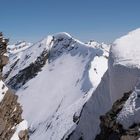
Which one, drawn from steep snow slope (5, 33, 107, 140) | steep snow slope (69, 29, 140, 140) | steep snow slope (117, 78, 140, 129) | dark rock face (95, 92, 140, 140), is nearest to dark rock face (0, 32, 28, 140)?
dark rock face (95, 92, 140, 140)

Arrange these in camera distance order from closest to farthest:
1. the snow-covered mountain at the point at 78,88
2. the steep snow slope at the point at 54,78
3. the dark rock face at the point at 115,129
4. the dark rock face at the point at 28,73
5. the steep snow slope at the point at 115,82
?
the dark rock face at the point at 115,129 < the snow-covered mountain at the point at 78,88 < the steep snow slope at the point at 115,82 < the steep snow slope at the point at 54,78 < the dark rock face at the point at 28,73

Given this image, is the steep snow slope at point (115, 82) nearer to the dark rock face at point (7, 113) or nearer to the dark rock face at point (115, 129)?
Result: the dark rock face at point (115, 129)

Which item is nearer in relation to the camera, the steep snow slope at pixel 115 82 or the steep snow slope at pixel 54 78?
the steep snow slope at pixel 115 82

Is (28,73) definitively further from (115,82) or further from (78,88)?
(115,82)

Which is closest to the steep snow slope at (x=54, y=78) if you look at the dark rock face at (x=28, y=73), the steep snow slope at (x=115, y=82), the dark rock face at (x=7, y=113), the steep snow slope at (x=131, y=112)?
the dark rock face at (x=28, y=73)

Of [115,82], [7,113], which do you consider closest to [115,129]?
[7,113]
